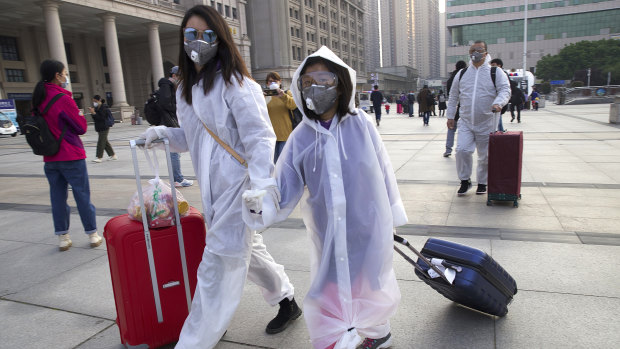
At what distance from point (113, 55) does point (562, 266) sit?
40.7 meters

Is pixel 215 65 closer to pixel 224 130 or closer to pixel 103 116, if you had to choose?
pixel 224 130

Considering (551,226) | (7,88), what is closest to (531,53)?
(7,88)

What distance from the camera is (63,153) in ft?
13.1

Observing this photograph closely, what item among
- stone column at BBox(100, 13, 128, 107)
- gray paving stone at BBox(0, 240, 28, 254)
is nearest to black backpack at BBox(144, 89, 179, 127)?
gray paving stone at BBox(0, 240, 28, 254)

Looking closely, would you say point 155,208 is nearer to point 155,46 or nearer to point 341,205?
point 341,205

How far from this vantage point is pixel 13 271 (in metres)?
3.71

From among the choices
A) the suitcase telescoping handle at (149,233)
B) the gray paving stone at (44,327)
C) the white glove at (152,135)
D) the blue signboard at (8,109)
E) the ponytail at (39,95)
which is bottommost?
the gray paving stone at (44,327)

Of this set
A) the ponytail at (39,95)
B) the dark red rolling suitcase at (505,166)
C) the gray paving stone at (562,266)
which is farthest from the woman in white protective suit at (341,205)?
the dark red rolling suitcase at (505,166)

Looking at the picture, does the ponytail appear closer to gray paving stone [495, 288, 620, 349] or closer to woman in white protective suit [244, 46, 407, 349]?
woman in white protective suit [244, 46, 407, 349]

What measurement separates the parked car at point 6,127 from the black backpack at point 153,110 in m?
24.9

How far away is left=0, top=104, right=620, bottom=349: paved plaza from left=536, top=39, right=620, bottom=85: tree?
67976mm

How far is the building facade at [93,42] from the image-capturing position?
1362 inches

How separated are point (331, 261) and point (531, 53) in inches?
3896

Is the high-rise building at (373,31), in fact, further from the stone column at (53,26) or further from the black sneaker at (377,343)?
the black sneaker at (377,343)
